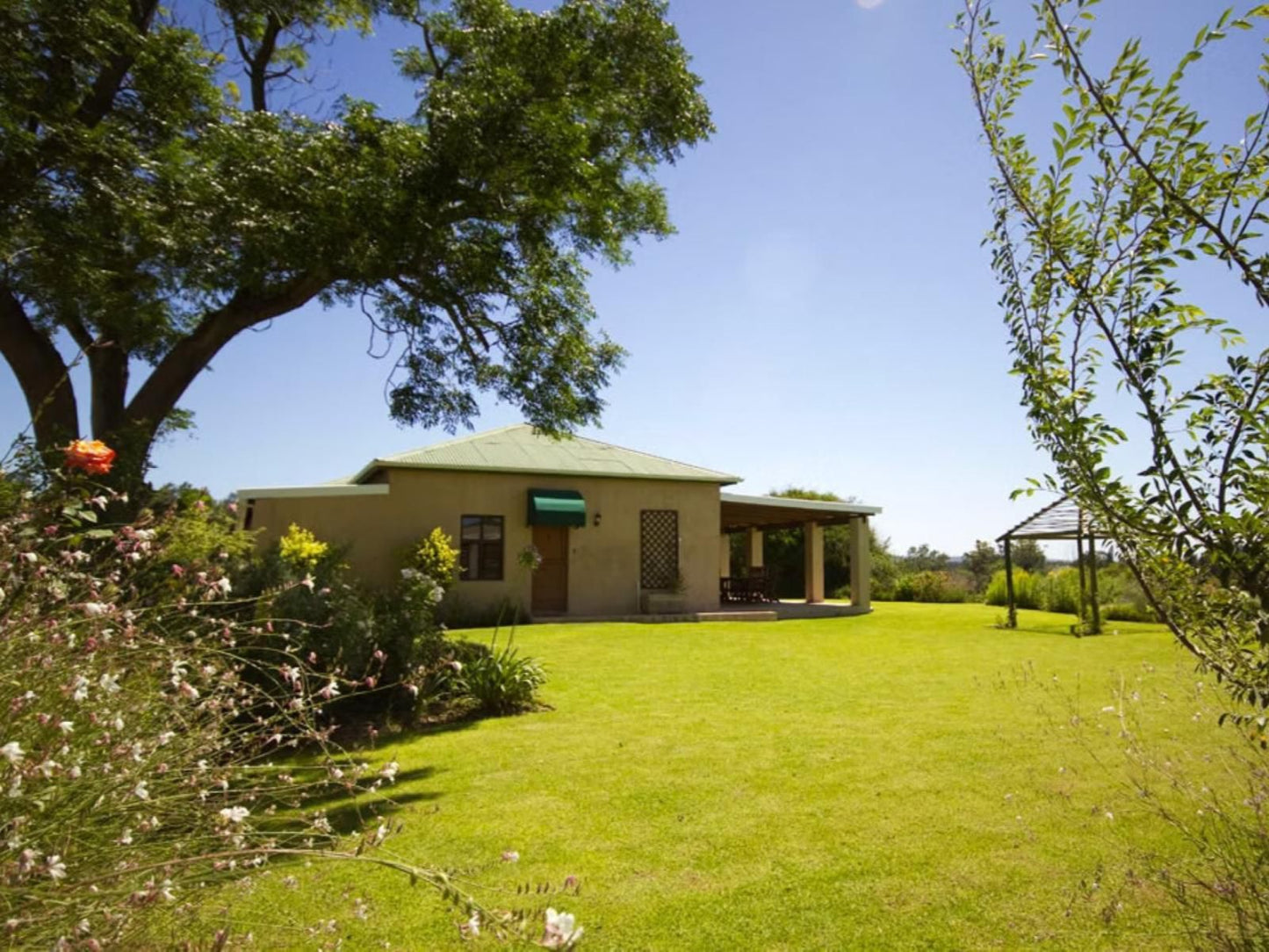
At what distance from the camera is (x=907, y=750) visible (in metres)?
6.32

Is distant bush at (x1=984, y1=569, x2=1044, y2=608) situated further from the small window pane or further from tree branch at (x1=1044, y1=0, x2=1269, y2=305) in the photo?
tree branch at (x1=1044, y1=0, x2=1269, y2=305)

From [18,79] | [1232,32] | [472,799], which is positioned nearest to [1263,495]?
[1232,32]

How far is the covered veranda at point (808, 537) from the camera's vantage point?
20.5m

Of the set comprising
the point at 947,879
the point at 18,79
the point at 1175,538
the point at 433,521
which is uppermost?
the point at 18,79

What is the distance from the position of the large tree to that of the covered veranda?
1071cm

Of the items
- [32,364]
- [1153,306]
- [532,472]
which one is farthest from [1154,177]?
[532,472]

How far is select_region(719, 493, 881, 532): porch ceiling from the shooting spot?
2030cm

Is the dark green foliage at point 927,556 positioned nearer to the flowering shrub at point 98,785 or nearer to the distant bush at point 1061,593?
the distant bush at point 1061,593

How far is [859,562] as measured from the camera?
853 inches

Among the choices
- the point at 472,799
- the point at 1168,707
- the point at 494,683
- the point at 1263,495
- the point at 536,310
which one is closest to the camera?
the point at 1263,495

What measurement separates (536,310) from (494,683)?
5.08m

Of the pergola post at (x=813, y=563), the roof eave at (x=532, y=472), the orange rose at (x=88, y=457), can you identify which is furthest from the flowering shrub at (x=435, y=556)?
the orange rose at (x=88, y=457)

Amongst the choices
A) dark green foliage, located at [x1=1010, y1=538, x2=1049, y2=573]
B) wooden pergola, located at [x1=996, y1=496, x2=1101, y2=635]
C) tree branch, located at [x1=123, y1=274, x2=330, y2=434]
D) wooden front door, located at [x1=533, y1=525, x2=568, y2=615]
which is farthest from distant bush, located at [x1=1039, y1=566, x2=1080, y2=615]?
tree branch, located at [x1=123, y1=274, x2=330, y2=434]

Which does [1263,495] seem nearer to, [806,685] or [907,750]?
[907,750]
